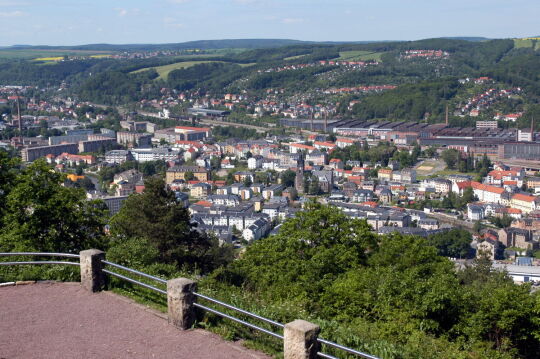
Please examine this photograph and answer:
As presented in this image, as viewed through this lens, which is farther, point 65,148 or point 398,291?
point 65,148

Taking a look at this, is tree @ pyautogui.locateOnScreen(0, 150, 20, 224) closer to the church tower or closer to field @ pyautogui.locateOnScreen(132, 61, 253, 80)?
the church tower

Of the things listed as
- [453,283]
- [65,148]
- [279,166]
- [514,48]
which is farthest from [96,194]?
[514,48]

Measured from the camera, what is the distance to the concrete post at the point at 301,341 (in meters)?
3.03

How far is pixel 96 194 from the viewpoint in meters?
25.6

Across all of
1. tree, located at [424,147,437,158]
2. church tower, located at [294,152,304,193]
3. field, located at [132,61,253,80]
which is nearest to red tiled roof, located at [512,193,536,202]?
church tower, located at [294,152,304,193]

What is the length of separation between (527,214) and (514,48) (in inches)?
2449

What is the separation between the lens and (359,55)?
A: 79.8m

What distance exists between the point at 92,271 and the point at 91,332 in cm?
67

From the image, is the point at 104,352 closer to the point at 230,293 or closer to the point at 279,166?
the point at 230,293

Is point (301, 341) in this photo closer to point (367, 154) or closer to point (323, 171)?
point (323, 171)

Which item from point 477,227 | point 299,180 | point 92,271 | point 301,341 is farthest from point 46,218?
point 299,180

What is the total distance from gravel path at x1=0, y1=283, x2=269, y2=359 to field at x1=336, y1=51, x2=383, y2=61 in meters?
74.0

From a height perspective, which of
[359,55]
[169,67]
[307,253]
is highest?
[359,55]

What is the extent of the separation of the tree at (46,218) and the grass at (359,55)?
231 feet
